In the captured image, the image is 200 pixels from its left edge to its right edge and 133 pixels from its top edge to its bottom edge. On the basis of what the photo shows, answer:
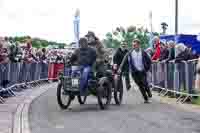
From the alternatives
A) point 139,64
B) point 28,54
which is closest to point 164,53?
point 139,64

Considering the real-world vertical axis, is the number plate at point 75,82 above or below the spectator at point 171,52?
below

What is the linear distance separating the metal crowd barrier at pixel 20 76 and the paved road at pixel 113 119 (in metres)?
2.55

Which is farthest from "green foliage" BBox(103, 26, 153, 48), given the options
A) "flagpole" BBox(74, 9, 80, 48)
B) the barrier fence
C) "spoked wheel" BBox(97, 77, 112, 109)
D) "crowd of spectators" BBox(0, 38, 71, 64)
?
"spoked wheel" BBox(97, 77, 112, 109)

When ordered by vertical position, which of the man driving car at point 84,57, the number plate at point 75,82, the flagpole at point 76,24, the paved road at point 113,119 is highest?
the flagpole at point 76,24

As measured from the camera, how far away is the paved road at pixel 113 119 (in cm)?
1073

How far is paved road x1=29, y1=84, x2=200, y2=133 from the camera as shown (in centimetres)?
1073

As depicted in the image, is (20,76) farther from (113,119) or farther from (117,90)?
(113,119)

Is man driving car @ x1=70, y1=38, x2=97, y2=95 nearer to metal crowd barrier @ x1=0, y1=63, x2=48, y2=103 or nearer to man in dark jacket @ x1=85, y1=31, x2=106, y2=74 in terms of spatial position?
man in dark jacket @ x1=85, y1=31, x2=106, y2=74

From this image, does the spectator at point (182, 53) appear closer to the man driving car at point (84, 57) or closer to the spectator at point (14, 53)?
the man driving car at point (84, 57)

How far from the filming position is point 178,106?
15883mm

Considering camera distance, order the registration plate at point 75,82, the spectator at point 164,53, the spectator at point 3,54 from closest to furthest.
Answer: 1. the registration plate at point 75,82
2. the spectator at point 3,54
3. the spectator at point 164,53

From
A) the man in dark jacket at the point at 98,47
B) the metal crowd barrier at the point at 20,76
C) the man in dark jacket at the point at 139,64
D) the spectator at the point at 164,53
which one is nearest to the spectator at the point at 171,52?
the spectator at the point at 164,53

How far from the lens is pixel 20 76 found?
22453mm

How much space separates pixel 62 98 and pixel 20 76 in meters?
8.03
